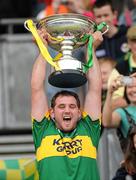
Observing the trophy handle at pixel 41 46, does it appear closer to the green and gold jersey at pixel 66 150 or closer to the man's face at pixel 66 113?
the man's face at pixel 66 113

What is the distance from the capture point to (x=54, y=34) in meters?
8.88

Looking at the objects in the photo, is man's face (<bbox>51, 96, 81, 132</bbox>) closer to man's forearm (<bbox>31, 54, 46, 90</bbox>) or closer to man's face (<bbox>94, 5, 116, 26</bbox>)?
man's forearm (<bbox>31, 54, 46, 90</bbox>)

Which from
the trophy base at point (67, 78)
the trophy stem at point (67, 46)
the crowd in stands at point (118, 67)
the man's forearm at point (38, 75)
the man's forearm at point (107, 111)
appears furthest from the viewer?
the man's forearm at point (107, 111)

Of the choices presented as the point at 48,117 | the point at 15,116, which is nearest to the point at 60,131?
the point at 48,117

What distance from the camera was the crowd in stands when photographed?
948cm

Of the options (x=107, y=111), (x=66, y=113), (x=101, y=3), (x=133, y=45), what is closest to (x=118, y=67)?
Result: (x=133, y=45)

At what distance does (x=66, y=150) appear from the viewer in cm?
867

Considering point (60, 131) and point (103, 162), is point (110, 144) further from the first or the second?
point (60, 131)

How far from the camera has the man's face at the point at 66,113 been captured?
869 cm

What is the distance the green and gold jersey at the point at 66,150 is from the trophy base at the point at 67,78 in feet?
1.07

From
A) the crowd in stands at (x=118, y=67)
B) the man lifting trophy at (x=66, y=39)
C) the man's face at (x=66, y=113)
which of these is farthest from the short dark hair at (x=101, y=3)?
the man's face at (x=66, y=113)

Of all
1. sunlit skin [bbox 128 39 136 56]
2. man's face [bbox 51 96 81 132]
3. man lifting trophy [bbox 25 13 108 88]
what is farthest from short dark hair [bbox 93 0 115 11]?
man's face [bbox 51 96 81 132]

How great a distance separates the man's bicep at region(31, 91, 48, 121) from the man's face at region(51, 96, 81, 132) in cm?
9

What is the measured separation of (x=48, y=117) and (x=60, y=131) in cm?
16
